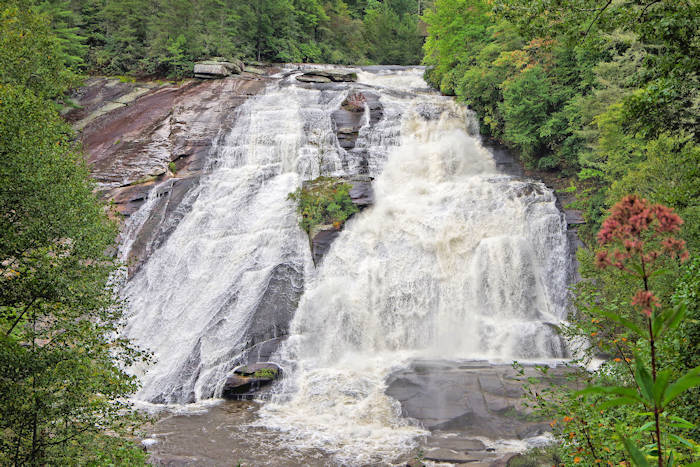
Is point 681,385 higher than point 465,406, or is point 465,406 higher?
point 681,385

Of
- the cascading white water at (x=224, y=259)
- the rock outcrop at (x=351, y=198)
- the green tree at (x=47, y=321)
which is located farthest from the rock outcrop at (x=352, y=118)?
the green tree at (x=47, y=321)

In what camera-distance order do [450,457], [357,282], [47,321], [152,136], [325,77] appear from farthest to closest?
[325,77], [152,136], [357,282], [450,457], [47,321]

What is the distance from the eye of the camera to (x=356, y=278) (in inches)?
658

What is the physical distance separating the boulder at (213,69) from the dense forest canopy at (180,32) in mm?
1293

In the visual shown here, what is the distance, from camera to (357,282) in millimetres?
16562

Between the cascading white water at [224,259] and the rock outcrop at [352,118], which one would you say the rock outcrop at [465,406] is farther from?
the rock outcrop at [352,118]

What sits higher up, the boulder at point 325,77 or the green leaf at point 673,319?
the boulder at point 325,77

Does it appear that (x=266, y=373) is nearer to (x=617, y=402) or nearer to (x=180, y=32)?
(x=617, y=402)

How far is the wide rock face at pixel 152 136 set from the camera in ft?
67.2

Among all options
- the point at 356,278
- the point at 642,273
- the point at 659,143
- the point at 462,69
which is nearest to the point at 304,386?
the point at 356,278

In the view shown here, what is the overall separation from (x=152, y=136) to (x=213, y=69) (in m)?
7.64

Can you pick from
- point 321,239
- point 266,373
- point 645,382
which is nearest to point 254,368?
point 266,373

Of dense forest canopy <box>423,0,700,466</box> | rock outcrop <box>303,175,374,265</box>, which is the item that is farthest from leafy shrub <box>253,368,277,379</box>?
dense forest canopy <box>423,0,700,466</box>

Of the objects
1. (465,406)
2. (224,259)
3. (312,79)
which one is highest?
(312,79)
